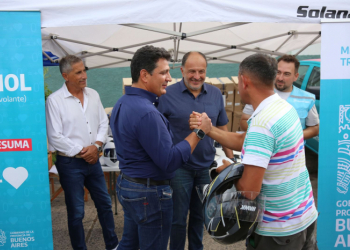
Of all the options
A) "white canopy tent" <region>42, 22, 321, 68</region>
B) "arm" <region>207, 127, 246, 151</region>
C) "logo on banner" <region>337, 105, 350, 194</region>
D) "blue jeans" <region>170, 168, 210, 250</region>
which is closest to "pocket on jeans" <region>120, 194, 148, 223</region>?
"arm" <region>207, 127, 246, 151</region>

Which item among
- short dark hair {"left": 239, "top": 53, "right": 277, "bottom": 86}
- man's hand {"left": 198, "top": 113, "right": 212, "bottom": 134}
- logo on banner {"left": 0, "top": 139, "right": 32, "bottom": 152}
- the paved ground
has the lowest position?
the paved ground

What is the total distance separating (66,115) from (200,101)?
1.26m

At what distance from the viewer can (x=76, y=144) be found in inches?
132

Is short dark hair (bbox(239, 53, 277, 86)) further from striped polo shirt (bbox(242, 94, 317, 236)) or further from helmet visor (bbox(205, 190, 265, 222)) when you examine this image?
helmet visor (bbox(205, 190, 265, 222))

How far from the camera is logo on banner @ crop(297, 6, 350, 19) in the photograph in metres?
2.98

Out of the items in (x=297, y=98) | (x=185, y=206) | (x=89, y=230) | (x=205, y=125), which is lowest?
(x=89, y=230)

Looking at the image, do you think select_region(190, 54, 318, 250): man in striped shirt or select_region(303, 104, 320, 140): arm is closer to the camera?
select_region(190, 54, 318, 250): man in striped shirt

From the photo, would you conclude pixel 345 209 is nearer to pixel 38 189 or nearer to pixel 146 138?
pixel 146 138

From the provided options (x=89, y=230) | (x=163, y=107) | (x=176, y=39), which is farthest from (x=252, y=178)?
(x=176, y=39)

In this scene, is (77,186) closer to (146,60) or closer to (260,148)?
(146,60)

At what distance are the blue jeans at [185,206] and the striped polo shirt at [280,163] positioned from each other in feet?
3.69

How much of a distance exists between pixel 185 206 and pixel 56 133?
135 centimetres

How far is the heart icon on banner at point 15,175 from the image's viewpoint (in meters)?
2.97

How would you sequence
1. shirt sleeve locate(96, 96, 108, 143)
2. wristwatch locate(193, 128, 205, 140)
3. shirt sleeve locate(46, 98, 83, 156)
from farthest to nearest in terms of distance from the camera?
shirt sleeve locate(96, 96, 108, 143), shirt sleeve locate(46, 98, 83, 156), wristwatch locate(193, 128, 205, 140)
